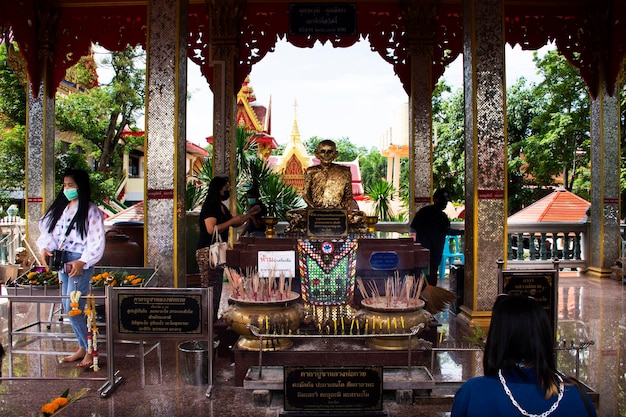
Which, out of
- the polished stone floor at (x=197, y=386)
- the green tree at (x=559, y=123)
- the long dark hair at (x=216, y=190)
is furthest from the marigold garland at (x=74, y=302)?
the green tree at (x=559, y=123)

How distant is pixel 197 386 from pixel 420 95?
784 cm

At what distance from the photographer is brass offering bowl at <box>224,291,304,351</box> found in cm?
463

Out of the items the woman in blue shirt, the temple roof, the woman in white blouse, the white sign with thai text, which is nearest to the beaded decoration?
the white sign with thai text

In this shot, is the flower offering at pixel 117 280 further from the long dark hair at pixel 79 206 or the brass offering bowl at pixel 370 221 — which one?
the brass offering bowl at pixel 370 221

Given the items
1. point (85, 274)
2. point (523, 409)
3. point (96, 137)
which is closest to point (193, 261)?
point (85, 274)

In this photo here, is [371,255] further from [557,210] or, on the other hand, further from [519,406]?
[557,210]

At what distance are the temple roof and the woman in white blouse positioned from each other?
9113 mm

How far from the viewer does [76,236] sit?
17.0ft

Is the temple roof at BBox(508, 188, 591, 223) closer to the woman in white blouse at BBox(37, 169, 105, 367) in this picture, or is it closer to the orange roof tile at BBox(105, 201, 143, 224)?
the orange roof tile at BBox(105, 201, 143, 224)

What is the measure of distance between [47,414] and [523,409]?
8.44 feet

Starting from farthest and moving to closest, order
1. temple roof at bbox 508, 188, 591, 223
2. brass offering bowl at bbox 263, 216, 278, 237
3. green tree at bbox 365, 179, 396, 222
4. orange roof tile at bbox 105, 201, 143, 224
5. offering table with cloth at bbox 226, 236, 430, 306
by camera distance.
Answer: green tree at bbox 365, 179, 396, 222
temple roof at bbox 508, 188, 591, 223
orange roof tile at bbox 105, 201, 143, 224
brass offering bowl at bbox 263, 216, 278, 237
offering table with cloth at bbox 226, 236, 430, 306

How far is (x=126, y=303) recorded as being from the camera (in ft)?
14.5

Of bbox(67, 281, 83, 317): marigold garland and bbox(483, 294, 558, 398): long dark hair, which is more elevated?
bbox(483, 294, 558, 398): long dark hair

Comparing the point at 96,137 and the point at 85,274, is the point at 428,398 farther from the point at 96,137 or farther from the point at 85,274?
the point at 96,137
